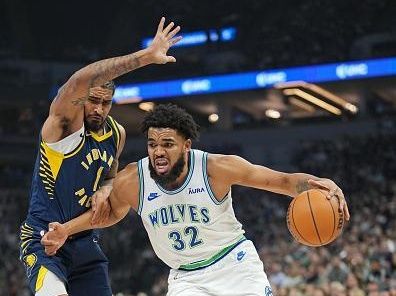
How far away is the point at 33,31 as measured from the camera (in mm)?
27844

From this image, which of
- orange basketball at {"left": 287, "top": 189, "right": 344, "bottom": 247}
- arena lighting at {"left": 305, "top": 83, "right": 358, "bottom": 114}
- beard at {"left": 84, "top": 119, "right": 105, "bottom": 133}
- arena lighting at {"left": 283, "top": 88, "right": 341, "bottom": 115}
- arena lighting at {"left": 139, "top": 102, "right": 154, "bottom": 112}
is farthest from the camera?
arena lighting at {"left": 139, "top": 102, "right": 154, "bottom": 112}

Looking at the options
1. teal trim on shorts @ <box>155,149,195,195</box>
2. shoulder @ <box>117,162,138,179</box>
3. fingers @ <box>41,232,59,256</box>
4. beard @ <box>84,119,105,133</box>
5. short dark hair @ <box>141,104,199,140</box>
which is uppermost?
beard @ <box>84,119,105,133</box>

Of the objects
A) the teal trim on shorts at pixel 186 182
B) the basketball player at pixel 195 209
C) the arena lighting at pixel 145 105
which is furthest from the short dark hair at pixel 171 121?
the arena lighting at pixel 145 105

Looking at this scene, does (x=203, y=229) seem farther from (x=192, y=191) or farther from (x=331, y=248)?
(x=331, y=248)

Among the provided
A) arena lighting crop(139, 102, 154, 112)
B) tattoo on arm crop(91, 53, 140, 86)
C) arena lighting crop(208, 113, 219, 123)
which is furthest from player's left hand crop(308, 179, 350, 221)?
arena lighting crop(208, 113, 219, 123)

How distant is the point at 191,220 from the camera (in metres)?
4.72

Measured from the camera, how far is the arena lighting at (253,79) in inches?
722

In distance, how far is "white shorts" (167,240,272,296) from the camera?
4.65 metres

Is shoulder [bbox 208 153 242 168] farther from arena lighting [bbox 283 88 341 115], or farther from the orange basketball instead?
arena lighting [bbox 283 88 341 115]

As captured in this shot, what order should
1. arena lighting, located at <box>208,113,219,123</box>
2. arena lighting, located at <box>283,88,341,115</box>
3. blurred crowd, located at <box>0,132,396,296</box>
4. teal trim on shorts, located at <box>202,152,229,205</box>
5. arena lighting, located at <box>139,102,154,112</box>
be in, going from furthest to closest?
arena lighting, located at <box>208,113,219,123</box> → arena lighting, located at <box>139,102,154,112</box> → arena lighting, located at <box>283,88,341,115</box> → blurred crowd, located at <box>0,132,396,296</box> → teal trim on shorts, located at <box>202,152,229,205</box>

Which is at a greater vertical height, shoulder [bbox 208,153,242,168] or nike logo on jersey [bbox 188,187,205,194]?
shoulder [bbox 208,153,242,168]

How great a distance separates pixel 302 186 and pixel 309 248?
10.6m

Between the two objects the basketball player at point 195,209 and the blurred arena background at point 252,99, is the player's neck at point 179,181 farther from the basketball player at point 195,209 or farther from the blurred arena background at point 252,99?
the blurred arena background at point 252,99

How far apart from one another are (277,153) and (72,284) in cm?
1800
